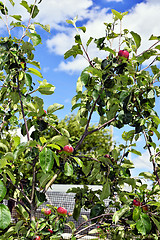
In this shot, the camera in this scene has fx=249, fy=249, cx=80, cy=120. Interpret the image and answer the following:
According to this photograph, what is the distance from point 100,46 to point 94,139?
334 inches

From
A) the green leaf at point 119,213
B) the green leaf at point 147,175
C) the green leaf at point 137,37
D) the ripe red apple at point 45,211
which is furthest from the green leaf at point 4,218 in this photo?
the green leaf at point 137,37

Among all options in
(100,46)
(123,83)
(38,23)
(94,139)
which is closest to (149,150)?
(123,83)

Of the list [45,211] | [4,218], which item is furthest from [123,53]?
[45,211]

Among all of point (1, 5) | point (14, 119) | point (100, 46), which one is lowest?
point (14, 119)

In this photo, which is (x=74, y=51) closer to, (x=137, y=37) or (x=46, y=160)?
(x=137, y=37)

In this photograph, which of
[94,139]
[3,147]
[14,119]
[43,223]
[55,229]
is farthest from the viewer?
[94,139]

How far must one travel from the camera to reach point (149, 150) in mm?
1866

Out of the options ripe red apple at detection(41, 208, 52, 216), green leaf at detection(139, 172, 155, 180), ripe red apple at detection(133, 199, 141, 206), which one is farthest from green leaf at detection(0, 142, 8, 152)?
green leaf at detection(139, 172, 155, 180)

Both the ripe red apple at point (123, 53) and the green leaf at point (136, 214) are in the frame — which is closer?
the green leaf at point (136, 214)

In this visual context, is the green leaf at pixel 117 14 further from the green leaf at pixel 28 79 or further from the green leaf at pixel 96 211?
the green leaf at pixel 96 211

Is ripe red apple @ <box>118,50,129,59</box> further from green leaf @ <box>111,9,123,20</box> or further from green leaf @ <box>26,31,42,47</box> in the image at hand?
green leaf @ <box>26,31,42,47</box>

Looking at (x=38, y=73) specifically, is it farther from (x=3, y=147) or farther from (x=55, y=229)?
(x=55, y=229)

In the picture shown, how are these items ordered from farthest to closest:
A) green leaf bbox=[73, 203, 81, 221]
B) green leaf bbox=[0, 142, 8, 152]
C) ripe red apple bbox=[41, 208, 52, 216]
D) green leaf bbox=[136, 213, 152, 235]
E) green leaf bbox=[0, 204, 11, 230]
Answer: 1. ripe red apple bbox=[41, 208, 52, 216]
2. green leaf bbox=[73, 203, 81, 221]
3. green leaf bbox=[0, 142, 8, 152]
4. green leaf bbox=[136, 213, 152, 235]
5. green leaf bbox=[0, 204, 11, 230]

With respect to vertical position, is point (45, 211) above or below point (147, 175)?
below
